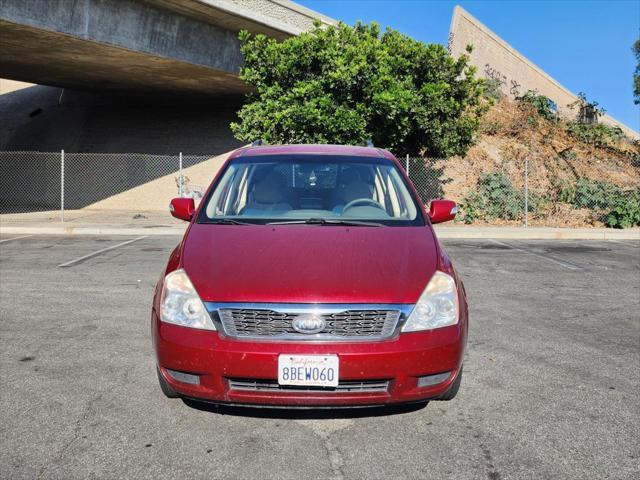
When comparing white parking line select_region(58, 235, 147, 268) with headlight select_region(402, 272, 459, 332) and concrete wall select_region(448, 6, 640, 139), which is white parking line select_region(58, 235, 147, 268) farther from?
concrete wall select_region(448, 6, 640, 139)

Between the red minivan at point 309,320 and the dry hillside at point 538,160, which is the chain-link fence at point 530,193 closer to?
the dry hillside at point 538,160

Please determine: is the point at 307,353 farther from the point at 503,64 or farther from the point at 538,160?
the point at 503,64

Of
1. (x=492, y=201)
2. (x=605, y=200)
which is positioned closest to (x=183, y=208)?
(x=492, y=201)

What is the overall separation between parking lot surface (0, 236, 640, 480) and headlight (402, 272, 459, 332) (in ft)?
2.16

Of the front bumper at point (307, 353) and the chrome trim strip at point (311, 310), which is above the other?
the chrome trim strip at point (311, 310)

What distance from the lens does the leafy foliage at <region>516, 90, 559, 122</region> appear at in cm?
2509

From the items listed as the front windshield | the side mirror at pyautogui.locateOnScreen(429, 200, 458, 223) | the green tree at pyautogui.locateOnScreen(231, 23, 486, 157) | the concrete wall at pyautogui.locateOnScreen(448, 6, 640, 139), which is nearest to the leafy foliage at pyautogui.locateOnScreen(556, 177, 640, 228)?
the green tree at pyautogui.locateOnScreen(231, 23, 486, 157)

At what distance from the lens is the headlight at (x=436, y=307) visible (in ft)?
10.4

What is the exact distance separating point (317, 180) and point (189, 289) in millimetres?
1862

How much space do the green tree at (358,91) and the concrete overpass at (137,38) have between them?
7.21 ft

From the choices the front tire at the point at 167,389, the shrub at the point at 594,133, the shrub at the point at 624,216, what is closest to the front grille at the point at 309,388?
the front tire at the point at 167,389

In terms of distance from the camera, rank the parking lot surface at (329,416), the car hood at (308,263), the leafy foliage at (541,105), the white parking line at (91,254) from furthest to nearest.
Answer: the leafy foliage at (541,105) → the white parking line at (91,254) → the car hood at (308,263) → the parking lot surface at (329,416)

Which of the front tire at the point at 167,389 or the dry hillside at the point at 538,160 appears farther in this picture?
the dry hillside at the point at 538,160

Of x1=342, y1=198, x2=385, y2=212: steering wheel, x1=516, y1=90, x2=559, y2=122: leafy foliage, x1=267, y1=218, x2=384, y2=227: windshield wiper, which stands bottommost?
x1=267, y1=218, x2=384, y2=227: windshield wiper
